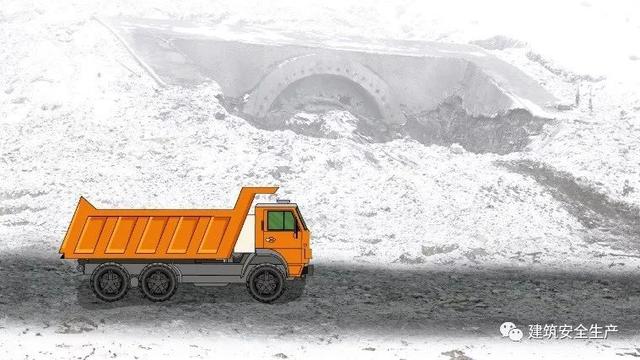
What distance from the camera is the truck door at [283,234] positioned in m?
8.75

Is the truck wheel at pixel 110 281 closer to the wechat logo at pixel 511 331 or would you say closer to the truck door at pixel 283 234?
the truck door at pixel 283 234

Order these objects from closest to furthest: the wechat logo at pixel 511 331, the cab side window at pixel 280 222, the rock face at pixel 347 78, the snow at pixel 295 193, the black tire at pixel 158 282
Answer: the black tire at pixel 158 282 → the snow at pixel 295 193 → the cab side window at pixel 280 222 → the wechat logo at pixel 511 331 → the rock face at pixel 347 78

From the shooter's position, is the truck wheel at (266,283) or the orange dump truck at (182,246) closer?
the orange dump truck at (182,246)

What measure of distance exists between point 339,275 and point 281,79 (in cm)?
1216

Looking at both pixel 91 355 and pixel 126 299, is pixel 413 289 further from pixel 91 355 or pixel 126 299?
pixel 91 355

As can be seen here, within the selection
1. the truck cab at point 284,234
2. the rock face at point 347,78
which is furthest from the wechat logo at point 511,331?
the rock face at point 347,78

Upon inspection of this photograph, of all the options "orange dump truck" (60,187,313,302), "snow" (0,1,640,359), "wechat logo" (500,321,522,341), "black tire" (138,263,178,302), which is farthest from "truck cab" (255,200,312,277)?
"wechat logo" (500,321,522,341)

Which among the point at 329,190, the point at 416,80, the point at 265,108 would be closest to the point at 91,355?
the point at 329,190

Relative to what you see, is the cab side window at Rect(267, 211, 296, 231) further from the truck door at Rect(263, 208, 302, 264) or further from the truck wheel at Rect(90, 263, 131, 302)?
the truck wheel at Rect(90, 263, 131, 302)

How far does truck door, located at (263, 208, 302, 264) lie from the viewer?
8750 mm

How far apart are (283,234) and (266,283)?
2.36ft

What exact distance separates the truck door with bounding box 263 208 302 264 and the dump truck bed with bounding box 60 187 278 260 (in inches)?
21.1

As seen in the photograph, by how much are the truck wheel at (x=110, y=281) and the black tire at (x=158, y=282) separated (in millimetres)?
220

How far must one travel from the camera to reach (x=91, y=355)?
7.81 m
